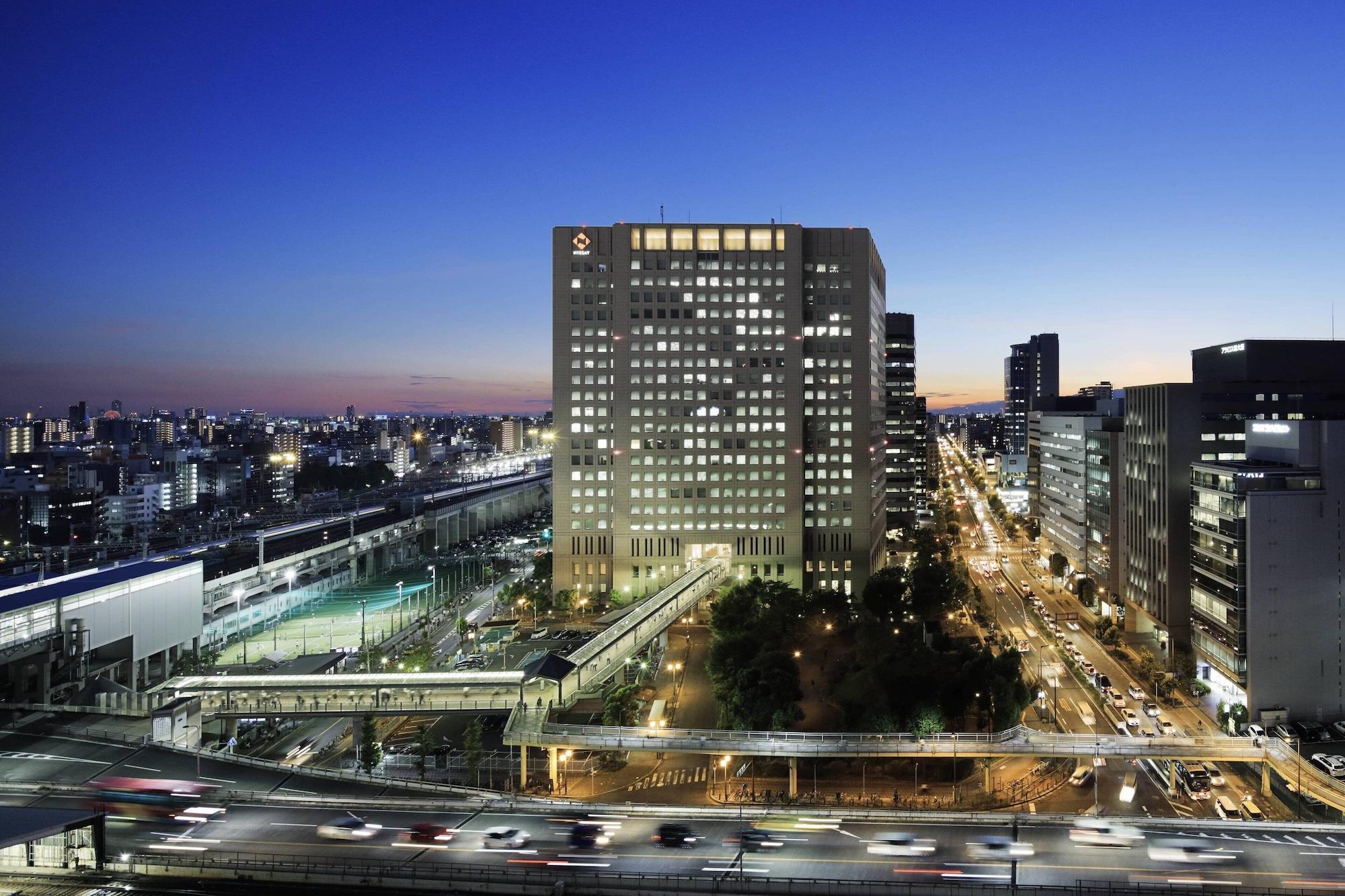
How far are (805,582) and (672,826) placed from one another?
52801 millimetres

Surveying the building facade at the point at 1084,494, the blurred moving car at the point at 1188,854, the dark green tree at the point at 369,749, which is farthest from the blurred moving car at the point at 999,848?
the building facade at the point at 1084,494

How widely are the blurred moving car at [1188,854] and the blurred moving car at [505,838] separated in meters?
21.8

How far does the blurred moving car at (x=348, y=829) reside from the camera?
29.1m

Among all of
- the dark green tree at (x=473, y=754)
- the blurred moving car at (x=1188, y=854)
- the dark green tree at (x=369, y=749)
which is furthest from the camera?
the dark green tree at (x=369, y=749)

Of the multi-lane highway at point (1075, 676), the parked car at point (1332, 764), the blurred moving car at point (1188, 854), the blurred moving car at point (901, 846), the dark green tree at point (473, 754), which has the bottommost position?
the multi-lane highway at point (1075, 676)

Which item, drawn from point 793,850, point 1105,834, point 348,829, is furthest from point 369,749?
point 1105,834

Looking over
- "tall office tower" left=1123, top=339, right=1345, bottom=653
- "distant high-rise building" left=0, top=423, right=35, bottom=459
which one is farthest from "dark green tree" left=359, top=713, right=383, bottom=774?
"distant high-rise building" left=0, top=423, right=35, bottom=459

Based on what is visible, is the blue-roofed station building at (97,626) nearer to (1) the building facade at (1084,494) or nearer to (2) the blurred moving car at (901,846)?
(2) the blurred moving car at (901,846)

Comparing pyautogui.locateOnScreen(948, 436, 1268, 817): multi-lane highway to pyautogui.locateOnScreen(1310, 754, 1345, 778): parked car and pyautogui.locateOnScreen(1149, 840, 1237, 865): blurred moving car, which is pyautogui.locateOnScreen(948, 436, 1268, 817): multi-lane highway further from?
pyautogui.locateOnScreen(1149, 840, 1237, 865): blurred moving car

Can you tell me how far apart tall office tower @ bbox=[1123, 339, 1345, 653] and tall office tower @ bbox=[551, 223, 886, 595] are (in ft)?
82.4

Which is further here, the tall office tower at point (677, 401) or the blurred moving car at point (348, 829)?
the tall office tower at point (677, 401)

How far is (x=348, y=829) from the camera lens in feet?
96.6

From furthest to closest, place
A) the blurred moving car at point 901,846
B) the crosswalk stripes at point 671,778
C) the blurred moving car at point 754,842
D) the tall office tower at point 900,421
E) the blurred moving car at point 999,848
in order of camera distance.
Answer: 1. the tall office tower at point 900,421
2. the crosswalk stripes at point 671,778
3. the blurred moving car at point 754,842
4. the blurred moving car at point 901,846
5. the blurred moving car at point 999,848

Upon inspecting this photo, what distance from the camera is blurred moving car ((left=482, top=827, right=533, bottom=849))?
2809 cm
